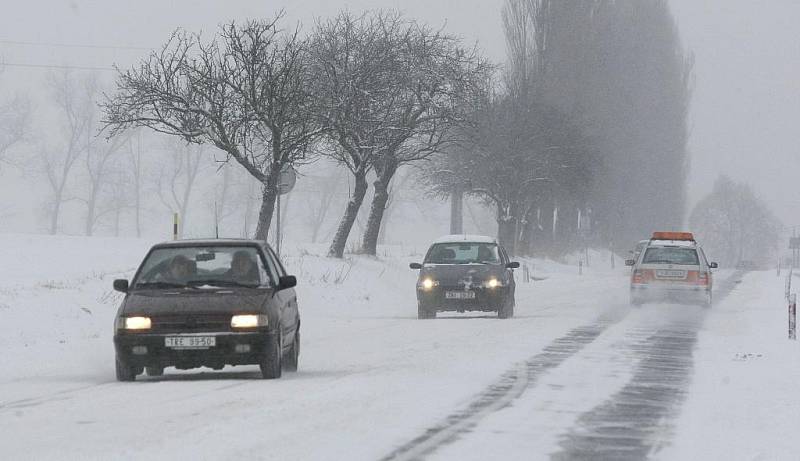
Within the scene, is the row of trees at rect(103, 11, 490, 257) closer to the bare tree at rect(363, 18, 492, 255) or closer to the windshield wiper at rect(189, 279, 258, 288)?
the bare tree at rect(363, 18, 492, 255)

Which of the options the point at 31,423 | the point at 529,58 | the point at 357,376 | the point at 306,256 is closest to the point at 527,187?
the point at 529,58

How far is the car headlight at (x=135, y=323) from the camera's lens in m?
13.7

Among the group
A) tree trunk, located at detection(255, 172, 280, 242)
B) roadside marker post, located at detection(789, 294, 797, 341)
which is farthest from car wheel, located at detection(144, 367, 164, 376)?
tree trunk, located at detection(255, 172, 280, 242)

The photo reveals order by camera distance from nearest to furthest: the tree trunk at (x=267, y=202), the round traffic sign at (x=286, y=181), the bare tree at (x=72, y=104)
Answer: the round traffic sign at (x=286, y=181) → the tree trunk at (x=267, y=202) → the bare tree at (x=72, y=104)

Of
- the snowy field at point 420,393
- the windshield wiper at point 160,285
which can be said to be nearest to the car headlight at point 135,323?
the snowy field at point 420,393

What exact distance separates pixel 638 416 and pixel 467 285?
Result: 15.7 m

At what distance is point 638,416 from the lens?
35.6ft

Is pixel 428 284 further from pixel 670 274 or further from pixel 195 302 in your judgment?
pixel 195 302

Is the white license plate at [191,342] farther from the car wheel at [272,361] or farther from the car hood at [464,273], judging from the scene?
the car hood at [464,273]

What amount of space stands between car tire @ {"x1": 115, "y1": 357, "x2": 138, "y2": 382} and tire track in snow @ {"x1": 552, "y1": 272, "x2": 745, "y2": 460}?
15.8ft

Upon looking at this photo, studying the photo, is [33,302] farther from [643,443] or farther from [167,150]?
[167,150]

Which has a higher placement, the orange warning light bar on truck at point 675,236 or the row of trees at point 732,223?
the row of trees at point 732,223

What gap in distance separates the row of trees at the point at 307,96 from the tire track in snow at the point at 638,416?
16.9 metres

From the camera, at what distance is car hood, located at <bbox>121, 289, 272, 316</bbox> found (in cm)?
1372
